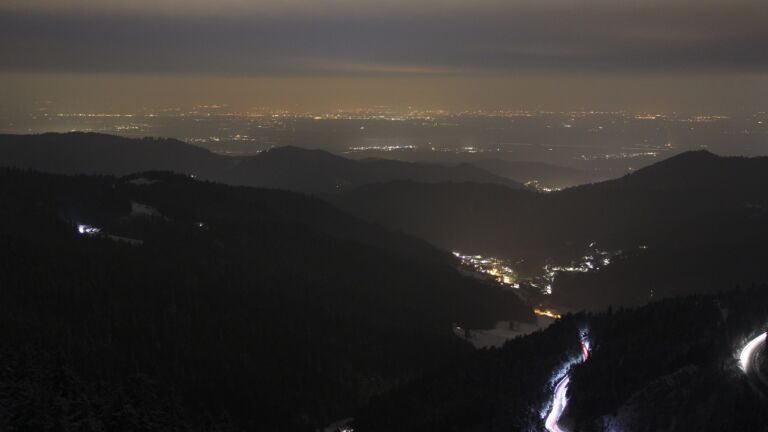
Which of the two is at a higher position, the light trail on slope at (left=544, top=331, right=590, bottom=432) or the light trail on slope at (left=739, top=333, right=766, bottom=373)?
the light trail on slope at (left=739, top=333, right=766, bottom=373)

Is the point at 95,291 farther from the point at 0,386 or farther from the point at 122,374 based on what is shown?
the point at 0,386

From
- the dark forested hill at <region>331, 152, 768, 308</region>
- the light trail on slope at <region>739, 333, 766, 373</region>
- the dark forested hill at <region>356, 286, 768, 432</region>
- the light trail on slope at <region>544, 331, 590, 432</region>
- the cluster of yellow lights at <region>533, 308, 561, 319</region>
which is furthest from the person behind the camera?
the cluster of yellow lights at <region>533, 308, 561, 319</region>

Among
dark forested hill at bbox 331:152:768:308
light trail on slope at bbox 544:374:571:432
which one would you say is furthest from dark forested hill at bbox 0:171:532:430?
light trail on slope at bbox 544:374:571:432

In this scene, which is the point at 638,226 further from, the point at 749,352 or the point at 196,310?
the point at 749,352

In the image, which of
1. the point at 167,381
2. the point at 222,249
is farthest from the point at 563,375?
the point at 222,249

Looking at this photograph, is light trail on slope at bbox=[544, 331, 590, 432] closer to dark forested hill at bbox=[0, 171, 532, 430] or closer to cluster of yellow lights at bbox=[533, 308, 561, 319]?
dark forested hill at bbox=[0, 171, 532, 430]

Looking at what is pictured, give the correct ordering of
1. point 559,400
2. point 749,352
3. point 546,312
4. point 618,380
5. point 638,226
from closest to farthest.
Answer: point 749,352, point 618,380, point 559,400, point 546,312, point 638,226

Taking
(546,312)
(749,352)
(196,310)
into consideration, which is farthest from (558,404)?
(546,312)
